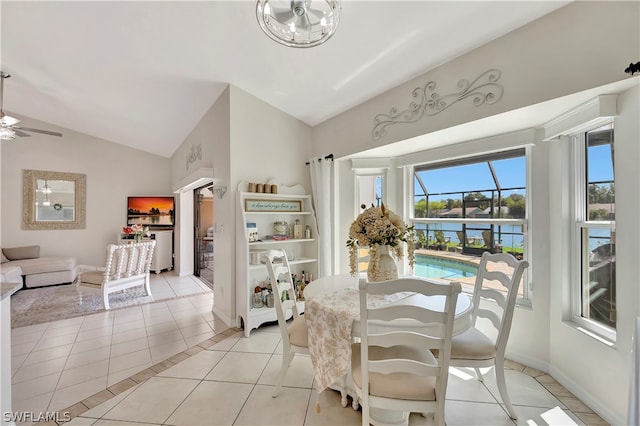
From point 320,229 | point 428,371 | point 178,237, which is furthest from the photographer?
point 178,237

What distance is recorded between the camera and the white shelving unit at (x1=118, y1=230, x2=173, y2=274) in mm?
6047

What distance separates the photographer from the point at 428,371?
1.26m

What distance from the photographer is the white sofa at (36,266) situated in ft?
15.5

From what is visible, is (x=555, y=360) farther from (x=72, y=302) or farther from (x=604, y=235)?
(x=72, y=302)

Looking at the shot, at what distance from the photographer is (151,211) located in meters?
6.34

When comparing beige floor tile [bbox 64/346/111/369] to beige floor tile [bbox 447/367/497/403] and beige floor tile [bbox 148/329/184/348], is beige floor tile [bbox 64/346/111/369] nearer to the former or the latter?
beige floor tile [bbox 148/329/184/348]

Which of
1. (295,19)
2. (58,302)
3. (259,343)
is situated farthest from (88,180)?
(295,19)

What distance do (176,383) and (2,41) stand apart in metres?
3.83

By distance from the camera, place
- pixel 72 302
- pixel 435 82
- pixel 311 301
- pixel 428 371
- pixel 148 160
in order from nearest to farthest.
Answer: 1. pixel 428 371
2. pixel 311 301
3. pixel 435 82
4. pixel 72 302
5. pixel 148 160

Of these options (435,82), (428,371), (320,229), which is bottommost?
(428,371)

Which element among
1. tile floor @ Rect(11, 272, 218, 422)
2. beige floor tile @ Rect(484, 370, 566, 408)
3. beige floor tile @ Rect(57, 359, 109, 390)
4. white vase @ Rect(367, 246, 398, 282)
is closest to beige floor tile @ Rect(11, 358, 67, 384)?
tile floor @ Rect(11, 272, 218, 422)

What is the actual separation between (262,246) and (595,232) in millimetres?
3099

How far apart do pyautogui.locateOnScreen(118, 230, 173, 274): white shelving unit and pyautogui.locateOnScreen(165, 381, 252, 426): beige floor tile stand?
4.89 m

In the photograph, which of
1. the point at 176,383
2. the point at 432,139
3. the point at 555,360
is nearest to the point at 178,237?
the point at 176,383
